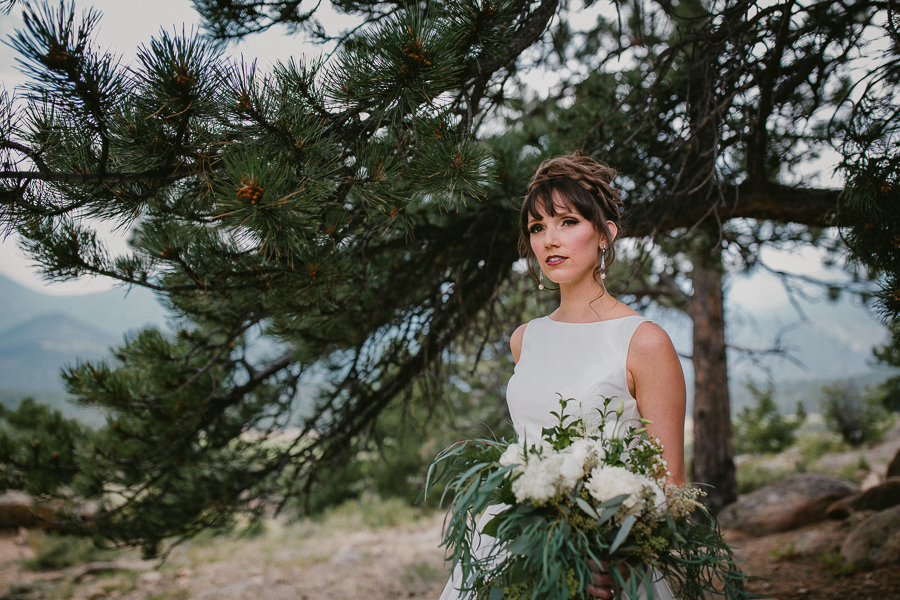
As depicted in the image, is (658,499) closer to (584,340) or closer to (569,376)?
(569,376)

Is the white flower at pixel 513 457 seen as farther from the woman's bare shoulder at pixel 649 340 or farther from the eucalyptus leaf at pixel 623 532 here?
the woman's bare shoulder at pixel 649 340

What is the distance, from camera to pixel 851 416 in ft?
32.8

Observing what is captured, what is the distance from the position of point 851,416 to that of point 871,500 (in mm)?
7041

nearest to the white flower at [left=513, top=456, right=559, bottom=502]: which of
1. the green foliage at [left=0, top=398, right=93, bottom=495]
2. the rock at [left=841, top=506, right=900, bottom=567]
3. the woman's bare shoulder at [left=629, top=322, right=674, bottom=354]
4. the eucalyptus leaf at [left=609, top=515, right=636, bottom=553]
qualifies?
the eucalyptus leaf at [left=609, top=515, right=636, bottom=553]

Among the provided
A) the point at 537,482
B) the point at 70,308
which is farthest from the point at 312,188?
the point at 70,308

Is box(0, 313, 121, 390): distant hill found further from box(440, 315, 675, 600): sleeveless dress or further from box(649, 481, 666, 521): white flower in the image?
box(649, 481, 666, 521): white flower

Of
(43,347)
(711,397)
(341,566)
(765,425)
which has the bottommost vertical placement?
(341,566)

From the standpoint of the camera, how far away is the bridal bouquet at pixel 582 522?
1.13 metres

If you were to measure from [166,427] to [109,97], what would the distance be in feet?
7.41

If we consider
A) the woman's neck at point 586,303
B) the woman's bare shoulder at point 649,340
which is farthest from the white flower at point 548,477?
the woman's neck at point 586,303

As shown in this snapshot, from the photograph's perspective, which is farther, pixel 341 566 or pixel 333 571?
pixel 341 566

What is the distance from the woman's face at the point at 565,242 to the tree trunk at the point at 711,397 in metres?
4.94

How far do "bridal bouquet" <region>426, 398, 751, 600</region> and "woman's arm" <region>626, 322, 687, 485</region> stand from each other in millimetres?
208

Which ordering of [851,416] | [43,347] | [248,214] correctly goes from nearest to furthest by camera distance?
[248,214], [851,416], [43,347]
